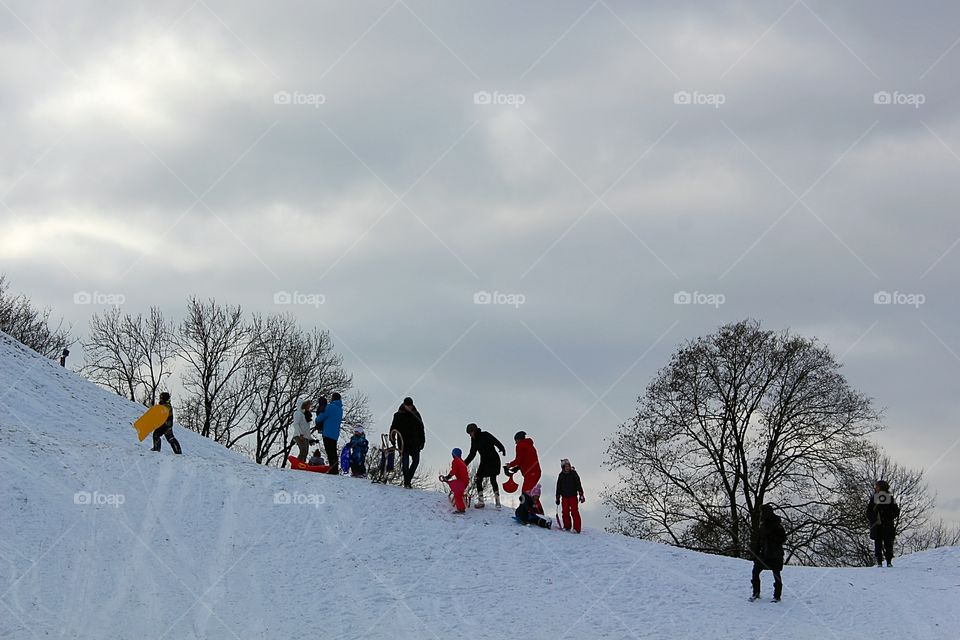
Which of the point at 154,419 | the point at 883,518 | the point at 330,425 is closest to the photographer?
the point at 883,518

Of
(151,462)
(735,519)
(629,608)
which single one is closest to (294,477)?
(151,462)

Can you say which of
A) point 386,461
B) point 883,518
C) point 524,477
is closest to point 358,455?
point 386,461

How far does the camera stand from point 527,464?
21.5 m

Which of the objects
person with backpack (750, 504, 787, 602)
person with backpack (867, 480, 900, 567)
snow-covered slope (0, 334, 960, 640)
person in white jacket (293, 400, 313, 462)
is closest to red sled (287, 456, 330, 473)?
person in white jacket (293, 400, 313, 462)

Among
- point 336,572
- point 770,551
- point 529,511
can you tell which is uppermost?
point 529,511

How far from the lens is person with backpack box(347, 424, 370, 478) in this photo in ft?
79.8

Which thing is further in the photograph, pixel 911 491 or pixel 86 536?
pixel 911 491

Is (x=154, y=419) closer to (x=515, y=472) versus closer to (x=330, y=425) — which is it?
(x=330, y=425)

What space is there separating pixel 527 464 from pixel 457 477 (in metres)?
1.68

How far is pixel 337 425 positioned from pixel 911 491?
29.8 meters

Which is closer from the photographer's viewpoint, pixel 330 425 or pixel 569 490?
pixel 569 490

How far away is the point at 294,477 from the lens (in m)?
23.1

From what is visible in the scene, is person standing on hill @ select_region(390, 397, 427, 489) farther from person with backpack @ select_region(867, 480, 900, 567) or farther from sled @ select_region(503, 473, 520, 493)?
person with backpack @ select_region(867, 480, 900, 567)

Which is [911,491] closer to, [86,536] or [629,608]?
[629,608]
